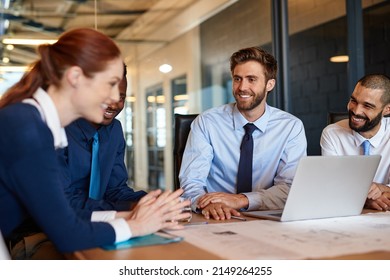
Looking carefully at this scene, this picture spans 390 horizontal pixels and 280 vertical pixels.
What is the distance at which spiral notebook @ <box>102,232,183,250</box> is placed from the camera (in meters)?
1.22

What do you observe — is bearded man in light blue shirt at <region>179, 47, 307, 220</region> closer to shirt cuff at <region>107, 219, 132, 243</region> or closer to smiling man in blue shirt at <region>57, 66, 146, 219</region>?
smiling man in blue shirt at <region>57, 66, 146, 219</region>

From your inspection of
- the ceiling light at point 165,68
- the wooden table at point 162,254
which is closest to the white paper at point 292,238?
the wooden table at point 162,254

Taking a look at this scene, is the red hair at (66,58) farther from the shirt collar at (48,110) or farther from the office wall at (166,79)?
the office wall at (166,79)

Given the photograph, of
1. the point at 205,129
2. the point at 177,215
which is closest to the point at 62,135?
the point at 177,215

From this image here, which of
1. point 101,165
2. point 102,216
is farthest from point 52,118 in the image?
point 101,165

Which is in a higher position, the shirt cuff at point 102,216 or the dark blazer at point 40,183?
the dark blazer at point 40,183

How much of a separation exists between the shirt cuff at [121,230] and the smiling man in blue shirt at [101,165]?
50cm

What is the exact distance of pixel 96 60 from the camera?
52.2 inches

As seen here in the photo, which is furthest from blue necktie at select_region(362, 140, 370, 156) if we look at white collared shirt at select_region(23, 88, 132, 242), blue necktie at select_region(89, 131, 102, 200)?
white collared shirt at select_region(23, 88, 132, 242)

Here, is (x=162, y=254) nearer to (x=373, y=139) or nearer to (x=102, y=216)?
(x=102, y=216)

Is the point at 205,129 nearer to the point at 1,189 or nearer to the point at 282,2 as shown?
the point at 1,189

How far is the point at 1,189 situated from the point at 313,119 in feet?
10.9

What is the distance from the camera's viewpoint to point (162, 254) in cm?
115

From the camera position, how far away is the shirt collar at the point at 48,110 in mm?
1297
